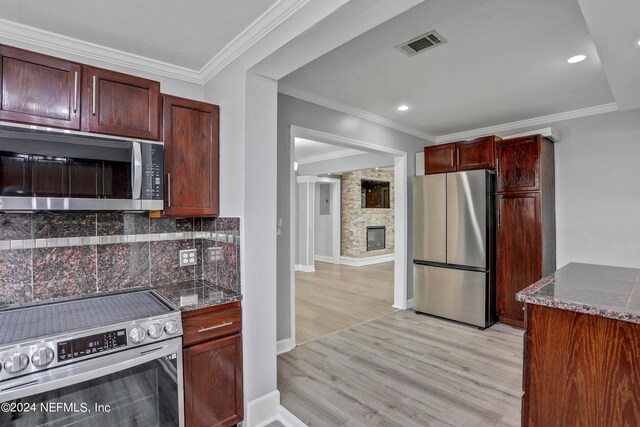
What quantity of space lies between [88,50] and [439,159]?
12.7 ft

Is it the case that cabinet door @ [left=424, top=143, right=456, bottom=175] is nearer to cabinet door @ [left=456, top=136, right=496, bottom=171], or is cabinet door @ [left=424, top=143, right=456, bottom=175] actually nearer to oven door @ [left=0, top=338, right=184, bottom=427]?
cabinet door @ [left=456, top=136, right=496, bottom=171]

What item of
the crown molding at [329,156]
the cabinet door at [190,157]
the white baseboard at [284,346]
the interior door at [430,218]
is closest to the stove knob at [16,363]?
the cabinet door at [190,157]

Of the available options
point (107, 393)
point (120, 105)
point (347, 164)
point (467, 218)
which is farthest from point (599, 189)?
point (107, 393)

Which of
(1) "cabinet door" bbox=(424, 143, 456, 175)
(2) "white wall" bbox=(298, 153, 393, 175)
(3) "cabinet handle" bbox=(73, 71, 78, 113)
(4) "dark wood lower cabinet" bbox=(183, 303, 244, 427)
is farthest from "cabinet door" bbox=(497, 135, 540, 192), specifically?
(3) "cabinet handle" bbox=(73, 71, 78, 113)

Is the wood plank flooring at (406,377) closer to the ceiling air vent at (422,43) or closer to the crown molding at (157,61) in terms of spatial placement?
the crown molding at (157,61)

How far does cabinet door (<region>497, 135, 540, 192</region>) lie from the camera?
147 inches

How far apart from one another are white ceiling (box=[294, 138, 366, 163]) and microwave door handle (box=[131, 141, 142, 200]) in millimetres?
4009

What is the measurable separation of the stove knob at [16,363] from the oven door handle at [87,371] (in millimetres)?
50

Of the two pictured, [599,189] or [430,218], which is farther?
[430,218]

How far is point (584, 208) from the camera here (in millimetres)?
3850

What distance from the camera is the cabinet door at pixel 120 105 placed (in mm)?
1881

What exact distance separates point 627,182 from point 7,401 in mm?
5280

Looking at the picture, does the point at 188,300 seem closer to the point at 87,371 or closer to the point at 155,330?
the point at 155,330

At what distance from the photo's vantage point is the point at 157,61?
2.38 m
